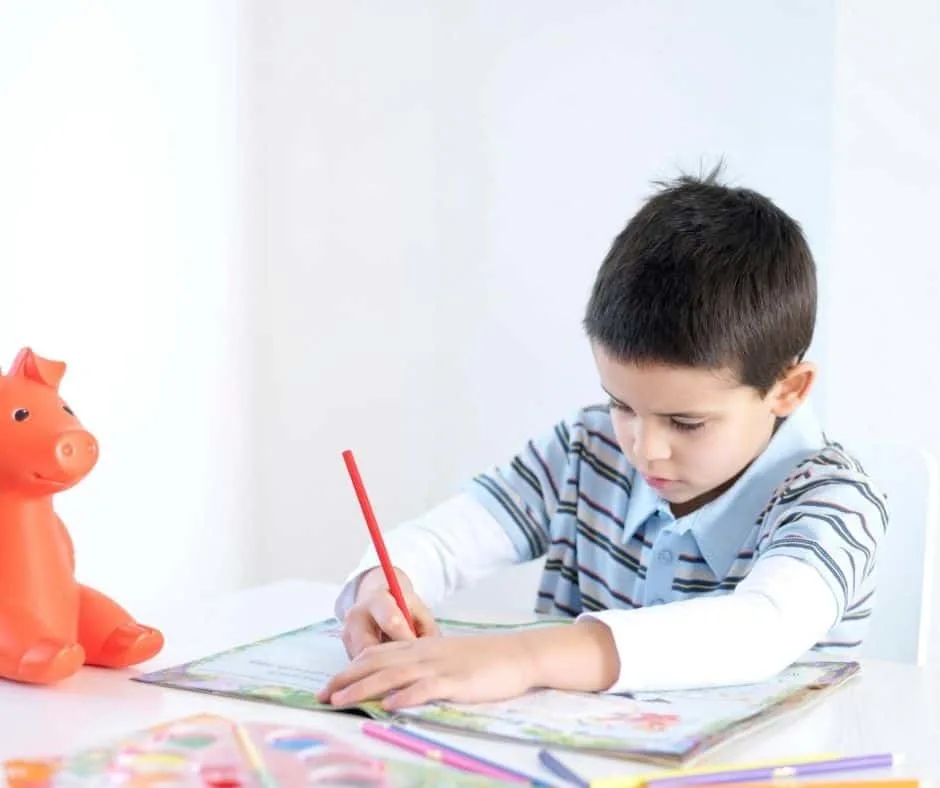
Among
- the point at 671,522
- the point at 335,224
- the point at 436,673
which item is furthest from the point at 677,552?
the point at 335,224

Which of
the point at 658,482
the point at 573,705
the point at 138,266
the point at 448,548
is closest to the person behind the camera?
the point at 573,705

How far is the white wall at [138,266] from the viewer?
1798 millimetres

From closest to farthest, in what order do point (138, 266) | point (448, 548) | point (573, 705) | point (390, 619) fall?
point (573, 705) → point (390, 619) → point (448, 548) → point (138, 266)

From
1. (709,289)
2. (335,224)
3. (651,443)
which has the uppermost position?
(335,224)

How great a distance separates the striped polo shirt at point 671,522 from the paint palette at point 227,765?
1.25 feet

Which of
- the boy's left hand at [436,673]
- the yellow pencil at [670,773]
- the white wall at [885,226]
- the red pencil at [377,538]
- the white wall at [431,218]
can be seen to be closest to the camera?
the yellow pencil at [670,773]

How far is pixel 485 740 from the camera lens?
0.71m

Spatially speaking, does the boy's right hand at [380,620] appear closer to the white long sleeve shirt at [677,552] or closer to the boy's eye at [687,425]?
the white long sleeve shirt at [677,552]

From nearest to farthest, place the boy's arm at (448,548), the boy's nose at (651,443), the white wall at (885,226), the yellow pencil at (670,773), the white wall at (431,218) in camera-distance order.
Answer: the yellow pencil at (670,773)
the boy's nose at (651,443)
the boy's arm at (448,548)
the white wall at (885,226)
the white wall at (431,218)

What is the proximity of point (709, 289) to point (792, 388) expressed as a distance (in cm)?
13

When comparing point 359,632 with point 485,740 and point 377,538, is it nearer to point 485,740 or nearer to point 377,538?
point 377,538

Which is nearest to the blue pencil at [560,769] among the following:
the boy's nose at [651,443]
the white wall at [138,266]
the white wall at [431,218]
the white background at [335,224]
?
the boy's nose at [651,443]

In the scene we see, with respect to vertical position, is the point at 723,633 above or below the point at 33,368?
below

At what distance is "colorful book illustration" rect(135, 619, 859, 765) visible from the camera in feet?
2.32
